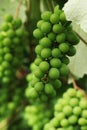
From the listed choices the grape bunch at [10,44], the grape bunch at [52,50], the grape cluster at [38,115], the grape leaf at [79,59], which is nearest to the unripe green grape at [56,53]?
the grape bunch at [52,50]

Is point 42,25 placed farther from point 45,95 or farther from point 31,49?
point 31,49

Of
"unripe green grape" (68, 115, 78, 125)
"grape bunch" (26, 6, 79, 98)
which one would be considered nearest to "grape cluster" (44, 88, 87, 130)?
"unripe green grape" (68, 115, 78, 125)

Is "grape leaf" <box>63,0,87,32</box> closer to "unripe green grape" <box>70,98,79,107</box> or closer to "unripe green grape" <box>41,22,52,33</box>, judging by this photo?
"unripe green grape" <box>41,22,52,33</box>

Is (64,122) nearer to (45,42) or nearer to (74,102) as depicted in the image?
(74,102)

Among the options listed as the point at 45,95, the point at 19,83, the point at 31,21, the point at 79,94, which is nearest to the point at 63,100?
the point at 79,94

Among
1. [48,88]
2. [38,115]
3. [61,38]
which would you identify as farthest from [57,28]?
[38,115]
